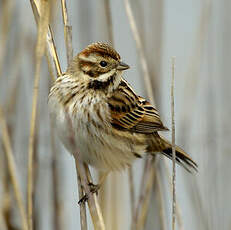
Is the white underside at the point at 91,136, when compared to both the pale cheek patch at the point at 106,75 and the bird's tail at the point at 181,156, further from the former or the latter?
the bird's tail at the point at 181,156

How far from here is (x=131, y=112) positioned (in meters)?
4.00

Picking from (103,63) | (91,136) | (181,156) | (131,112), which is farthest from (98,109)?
(181,156)

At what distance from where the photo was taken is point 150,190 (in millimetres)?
3389

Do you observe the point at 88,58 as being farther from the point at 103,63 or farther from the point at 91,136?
the point at 91,136

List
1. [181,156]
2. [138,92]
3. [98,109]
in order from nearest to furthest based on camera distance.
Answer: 1. [98,109]
2. [181,156]
3. [138,92]

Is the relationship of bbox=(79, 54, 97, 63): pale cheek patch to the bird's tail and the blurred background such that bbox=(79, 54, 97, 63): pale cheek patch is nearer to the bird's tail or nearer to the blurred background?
the blurred background

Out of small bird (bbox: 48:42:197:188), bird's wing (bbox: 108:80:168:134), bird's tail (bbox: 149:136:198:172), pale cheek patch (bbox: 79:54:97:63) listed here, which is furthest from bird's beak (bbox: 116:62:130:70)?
bird's tail (bbox: 149:136:198:172)

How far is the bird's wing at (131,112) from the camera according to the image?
3.78 m

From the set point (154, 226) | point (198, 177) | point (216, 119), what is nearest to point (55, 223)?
point (154, 226)

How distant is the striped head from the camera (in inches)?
137

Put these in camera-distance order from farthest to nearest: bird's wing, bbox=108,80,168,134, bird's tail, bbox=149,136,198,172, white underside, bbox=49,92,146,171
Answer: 1. bird's tail, bbox=149,136,198,172
2. bird's wing, bbox=108,80,168,134
3. white underside, bbox=49,92,146,171

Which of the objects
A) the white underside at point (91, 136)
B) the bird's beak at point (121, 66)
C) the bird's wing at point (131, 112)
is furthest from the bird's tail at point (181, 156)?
the bird's beak at point (121, 66)

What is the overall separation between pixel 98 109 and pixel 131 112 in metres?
0.44

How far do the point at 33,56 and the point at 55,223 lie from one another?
1219mm
